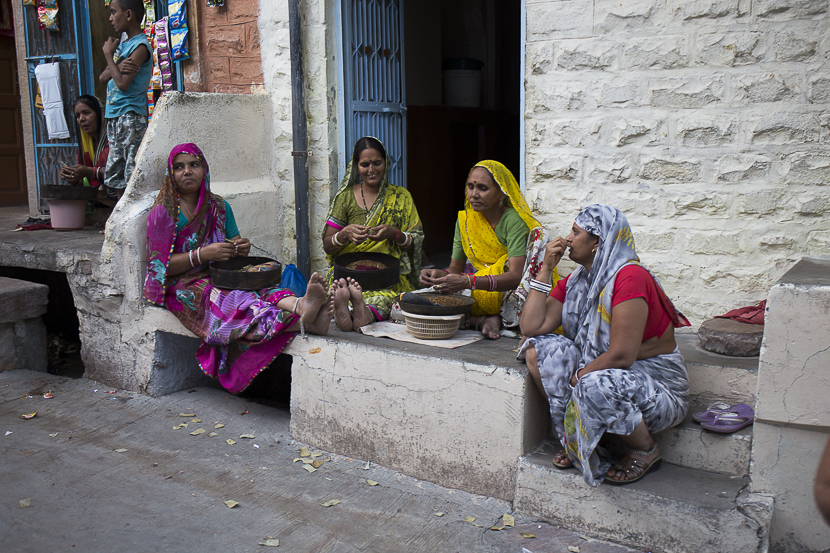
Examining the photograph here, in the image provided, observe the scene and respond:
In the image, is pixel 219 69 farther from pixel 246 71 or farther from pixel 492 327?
pixel 492 327

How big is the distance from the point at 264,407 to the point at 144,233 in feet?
4.57

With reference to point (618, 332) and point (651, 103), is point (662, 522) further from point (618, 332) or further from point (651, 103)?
point (651, 103)

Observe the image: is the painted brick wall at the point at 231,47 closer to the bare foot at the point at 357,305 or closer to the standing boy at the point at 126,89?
the standing boy at the point at 126,89

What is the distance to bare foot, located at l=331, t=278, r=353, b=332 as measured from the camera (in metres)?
3.88

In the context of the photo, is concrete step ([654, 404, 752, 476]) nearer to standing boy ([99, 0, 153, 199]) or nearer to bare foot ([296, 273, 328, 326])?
bare foot ([296, 273, 328, 326])

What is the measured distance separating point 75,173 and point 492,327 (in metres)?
4.30

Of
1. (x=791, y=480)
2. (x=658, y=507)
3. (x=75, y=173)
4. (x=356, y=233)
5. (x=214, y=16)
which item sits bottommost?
(x=658, y=507)

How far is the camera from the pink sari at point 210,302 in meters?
4.01

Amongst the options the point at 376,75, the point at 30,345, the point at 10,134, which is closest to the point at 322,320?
the point at 376,75

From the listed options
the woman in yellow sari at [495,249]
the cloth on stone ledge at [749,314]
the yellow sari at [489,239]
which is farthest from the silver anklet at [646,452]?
the yellow sari at [489,239]

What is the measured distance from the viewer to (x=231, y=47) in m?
5.34

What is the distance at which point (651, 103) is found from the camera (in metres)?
3.74

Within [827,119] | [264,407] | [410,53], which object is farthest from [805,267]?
[410,53]

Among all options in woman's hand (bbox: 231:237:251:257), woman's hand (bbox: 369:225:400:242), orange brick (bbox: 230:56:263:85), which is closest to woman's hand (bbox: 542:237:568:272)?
woman's hand (bbox: 369:225:400:242)
